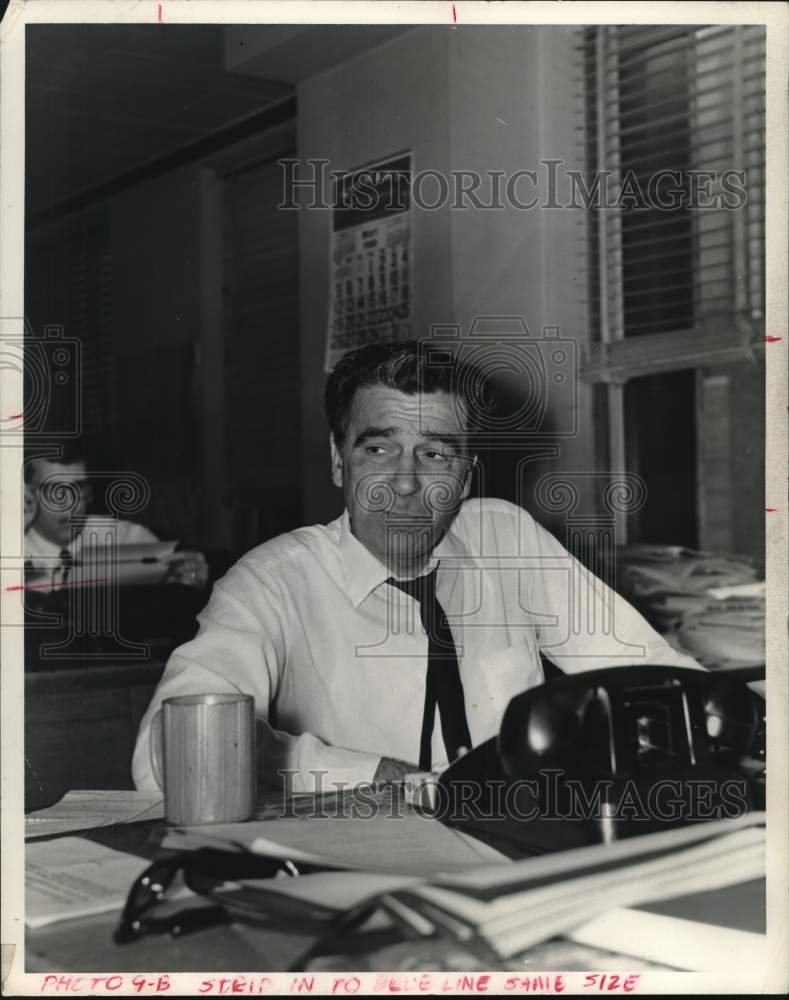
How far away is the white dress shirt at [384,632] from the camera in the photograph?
5.03 ft

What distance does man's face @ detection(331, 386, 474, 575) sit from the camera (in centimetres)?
157

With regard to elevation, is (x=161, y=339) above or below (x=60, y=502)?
above

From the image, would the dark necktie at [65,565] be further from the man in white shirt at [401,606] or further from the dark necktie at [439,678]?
the dark necktie at [439,678]

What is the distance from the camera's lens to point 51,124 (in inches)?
61.5

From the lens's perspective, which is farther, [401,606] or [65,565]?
[65,565]

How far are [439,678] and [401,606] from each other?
0.40 ft

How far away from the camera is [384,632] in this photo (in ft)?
5.17

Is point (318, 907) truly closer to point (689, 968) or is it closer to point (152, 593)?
point (689, 968)

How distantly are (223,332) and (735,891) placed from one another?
9.59ft

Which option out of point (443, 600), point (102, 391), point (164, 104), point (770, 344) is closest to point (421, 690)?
point (443, 600)

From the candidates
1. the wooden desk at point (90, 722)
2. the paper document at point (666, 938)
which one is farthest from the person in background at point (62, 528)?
the paper document at point (666, 938)

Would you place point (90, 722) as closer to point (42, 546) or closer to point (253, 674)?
point (42, 546)

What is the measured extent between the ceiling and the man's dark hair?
18.1 inches

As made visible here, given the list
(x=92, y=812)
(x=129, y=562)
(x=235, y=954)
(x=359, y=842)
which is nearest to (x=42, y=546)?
(x=129, y=562)
